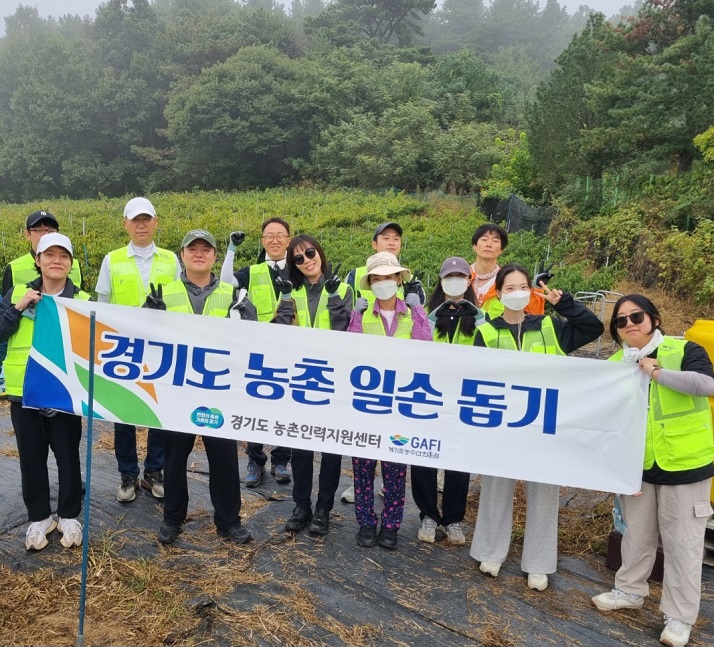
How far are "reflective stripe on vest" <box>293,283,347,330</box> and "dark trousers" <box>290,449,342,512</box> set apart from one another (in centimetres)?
76

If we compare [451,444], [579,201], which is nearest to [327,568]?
[451,444]

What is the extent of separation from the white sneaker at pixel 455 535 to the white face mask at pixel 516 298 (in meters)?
1.45

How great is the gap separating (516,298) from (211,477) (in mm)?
2026

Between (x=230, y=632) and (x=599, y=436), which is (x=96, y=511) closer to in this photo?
(x=230, y=632)

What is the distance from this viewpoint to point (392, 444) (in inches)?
132

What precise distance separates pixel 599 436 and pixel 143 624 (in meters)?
2.44

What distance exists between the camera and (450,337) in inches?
144

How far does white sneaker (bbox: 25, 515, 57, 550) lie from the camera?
140 inches

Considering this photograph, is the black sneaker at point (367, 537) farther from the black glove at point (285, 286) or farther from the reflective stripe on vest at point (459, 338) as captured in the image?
the black glove at point (285, 286)

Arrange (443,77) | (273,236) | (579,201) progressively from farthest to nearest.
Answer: (443,77), (579,201), (273,236)

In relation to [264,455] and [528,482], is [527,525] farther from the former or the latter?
[264,455]

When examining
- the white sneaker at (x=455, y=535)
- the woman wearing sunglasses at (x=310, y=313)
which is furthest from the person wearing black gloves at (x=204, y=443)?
the white sneaker at (x=455, y=535)

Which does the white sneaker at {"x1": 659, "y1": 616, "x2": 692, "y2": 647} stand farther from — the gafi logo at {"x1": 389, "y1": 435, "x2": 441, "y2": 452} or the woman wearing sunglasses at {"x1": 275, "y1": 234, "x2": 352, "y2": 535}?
the woman wearing sunglasses at {"x1": 275, "y1": 234, "x2": 352, "y2": 535}

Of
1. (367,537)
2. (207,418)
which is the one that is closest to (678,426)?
(367,537)
